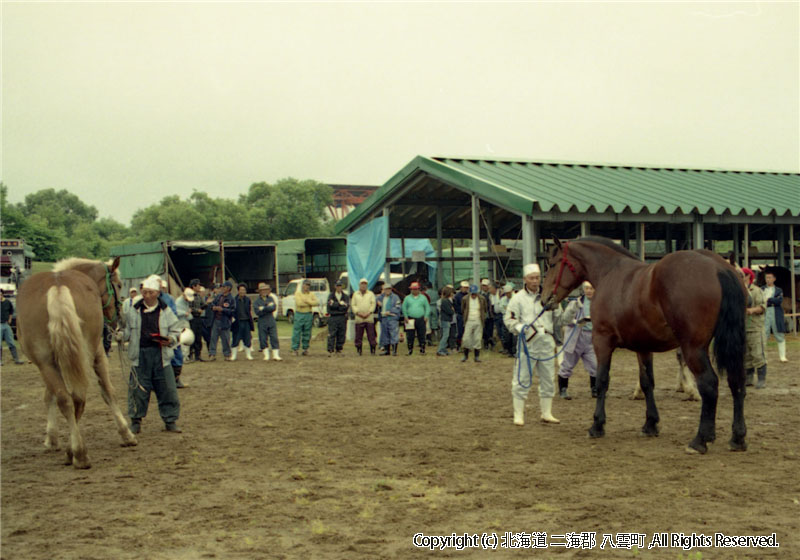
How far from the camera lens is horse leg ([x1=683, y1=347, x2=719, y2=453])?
7574 mm

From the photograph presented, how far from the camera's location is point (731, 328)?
755 cm

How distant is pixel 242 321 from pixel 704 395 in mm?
12996

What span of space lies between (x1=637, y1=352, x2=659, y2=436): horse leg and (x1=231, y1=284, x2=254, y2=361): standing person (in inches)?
452

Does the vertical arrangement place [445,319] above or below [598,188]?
below

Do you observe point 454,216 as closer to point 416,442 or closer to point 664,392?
point 664,392

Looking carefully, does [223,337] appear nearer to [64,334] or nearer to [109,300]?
[109,300]

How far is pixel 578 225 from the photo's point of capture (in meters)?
23.2

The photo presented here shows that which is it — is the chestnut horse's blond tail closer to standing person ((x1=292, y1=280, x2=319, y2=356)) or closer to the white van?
standing person ((x1=292, y1=280, x2=319, y2=356))

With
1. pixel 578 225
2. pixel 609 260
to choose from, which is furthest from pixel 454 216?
pixel 609 260

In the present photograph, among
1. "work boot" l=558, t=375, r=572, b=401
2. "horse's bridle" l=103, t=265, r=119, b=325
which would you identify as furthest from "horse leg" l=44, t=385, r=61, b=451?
"work boot" l=558, t=375, r=572, b=401

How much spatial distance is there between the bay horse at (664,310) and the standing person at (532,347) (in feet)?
0.65

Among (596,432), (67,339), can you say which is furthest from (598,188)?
(67,339)

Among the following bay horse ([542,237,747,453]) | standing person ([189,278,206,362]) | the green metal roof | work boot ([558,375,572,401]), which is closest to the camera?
bay horse ([542,237,747,453])

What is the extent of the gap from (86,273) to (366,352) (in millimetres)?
12574
